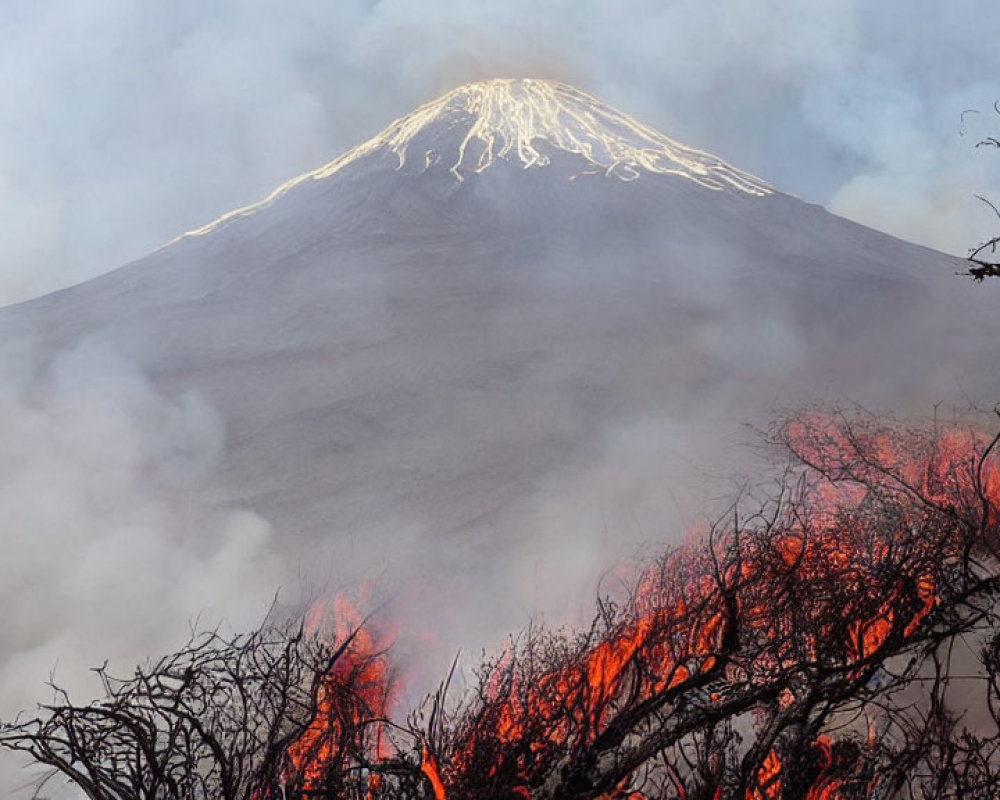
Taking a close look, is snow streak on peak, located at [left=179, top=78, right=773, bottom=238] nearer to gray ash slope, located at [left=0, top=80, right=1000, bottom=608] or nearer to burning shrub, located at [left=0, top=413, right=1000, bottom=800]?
gray ash slope, located at [left=0, top=80, right=1000, bottom=608]

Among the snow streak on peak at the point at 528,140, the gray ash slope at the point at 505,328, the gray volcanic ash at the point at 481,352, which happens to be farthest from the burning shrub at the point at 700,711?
the snow streak on peak at the point at 528,140

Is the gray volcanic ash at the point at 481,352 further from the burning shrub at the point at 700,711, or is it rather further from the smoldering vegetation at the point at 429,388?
the burning shrub at the point at 700,711

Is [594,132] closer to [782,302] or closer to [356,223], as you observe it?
[356,223]

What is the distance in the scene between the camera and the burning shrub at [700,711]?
6312 mm

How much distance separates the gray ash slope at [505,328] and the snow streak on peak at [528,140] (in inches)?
14.1

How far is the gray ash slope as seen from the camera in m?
32.6

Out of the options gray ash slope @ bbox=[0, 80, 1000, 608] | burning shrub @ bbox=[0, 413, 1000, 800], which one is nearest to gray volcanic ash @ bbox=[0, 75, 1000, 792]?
gray ash slope @ bbox=[0, 80, 1000, 608]

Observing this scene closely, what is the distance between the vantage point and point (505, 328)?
43.3m

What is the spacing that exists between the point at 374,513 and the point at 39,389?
810 inches

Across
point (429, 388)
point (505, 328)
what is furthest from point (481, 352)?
point (429, 388)

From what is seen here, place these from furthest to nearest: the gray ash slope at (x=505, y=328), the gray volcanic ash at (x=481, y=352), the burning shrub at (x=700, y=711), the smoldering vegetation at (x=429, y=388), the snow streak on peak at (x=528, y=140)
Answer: the snow streak on peak at (x=528, y=140) → the gray ash slope at (x=505, y=328) → the gray volcanic ash at (x=481, y=352) → the smoldering vegetation at (x=429, y=388) → the burning shrub at (x=700, y=711)

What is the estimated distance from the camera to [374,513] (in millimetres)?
31156

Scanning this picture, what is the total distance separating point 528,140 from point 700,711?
6097 centimetres

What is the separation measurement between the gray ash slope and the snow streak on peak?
36 centimetres
